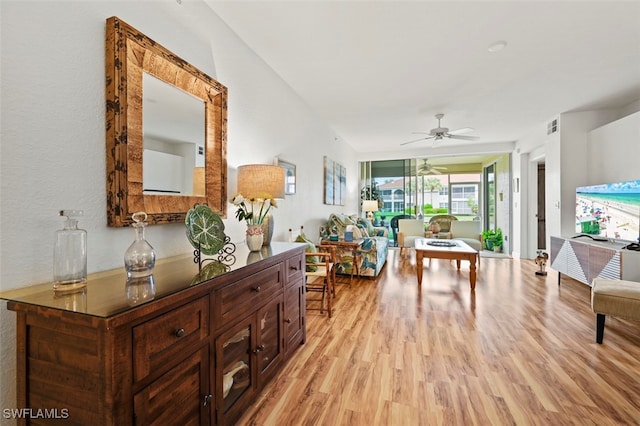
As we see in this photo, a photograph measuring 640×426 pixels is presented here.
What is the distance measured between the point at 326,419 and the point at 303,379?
0.37 m

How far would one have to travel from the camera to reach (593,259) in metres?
3.31

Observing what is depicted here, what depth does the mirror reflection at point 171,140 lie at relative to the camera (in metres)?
1.56

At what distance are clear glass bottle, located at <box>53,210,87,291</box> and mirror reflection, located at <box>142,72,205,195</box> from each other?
0.47 metres

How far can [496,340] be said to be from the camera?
237 cm

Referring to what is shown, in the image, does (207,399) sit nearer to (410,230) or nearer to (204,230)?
(204,230)

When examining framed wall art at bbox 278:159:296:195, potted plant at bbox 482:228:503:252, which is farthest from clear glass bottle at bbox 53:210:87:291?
potted plant at bbox 482:228:503:252

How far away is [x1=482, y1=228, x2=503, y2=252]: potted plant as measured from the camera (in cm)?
700

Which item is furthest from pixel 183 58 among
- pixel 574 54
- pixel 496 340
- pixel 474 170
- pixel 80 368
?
pixel 474 170

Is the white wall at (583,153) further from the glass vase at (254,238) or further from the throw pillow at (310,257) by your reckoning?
the glass vase at (254,238)

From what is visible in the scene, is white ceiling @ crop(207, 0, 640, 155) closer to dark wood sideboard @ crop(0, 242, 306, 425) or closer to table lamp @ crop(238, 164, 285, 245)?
table lamp @ crop(238, 164, 285, 245)

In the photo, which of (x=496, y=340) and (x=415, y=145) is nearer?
(x=496, y=340)

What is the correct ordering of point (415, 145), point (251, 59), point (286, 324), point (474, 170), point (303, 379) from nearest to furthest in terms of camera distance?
point (303, 379), point (286, 324), point (251, 59), point (415, 145), point (474, 170)

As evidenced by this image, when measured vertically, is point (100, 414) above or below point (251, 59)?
below

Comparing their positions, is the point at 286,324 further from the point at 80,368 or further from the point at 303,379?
the point at 80,368
